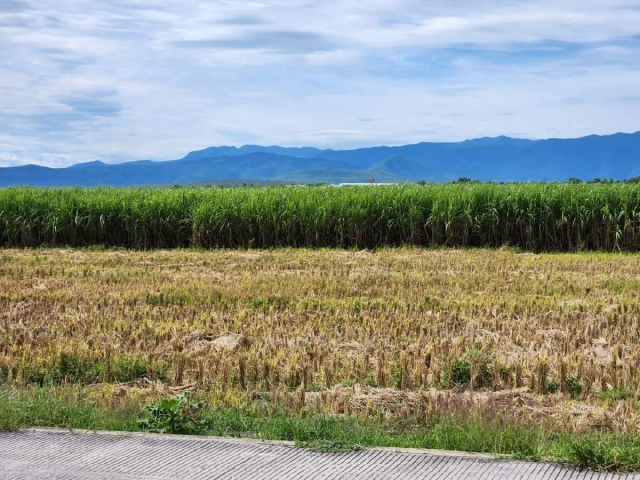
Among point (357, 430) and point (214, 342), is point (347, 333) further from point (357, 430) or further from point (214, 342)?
point (357, 430)

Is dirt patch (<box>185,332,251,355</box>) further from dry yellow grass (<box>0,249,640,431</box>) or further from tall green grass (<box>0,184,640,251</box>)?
tall green grass (<box>0,184,640,251</box>)

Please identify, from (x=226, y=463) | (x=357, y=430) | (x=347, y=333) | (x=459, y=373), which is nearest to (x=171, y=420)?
(x=226, y=463)

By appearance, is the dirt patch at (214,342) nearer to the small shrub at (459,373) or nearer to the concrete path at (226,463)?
the small shrub at (459,373)

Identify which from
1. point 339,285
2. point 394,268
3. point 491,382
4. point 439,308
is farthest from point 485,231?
point 491,382

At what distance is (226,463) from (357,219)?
15.5m

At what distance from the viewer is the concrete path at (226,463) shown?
472 cm

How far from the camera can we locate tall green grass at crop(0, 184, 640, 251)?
65.7 feet

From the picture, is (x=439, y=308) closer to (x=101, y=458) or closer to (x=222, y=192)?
(x=101, y=458)

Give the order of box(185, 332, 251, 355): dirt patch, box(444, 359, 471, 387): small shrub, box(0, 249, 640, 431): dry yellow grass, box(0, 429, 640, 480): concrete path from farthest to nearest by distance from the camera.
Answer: box(185, 332, 251, 355): dirt patch
box(444, 359, 471, 387): small shrub
box(0, 249, 640, 431): dry yellow grass
box(0, 429, 640, 480): concrete path

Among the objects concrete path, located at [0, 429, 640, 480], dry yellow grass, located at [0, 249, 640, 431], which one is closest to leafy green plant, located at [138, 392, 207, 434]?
concrete path, located at [0, 429, 640, 480]

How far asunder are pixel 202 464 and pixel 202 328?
15.3 ft

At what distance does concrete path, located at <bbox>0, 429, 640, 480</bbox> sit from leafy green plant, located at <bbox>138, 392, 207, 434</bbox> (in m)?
0.23

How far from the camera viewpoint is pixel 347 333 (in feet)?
30.0

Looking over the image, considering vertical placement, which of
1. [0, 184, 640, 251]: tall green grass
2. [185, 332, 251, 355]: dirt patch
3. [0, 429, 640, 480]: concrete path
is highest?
[0, 184, 640, 251]: tall green grass
